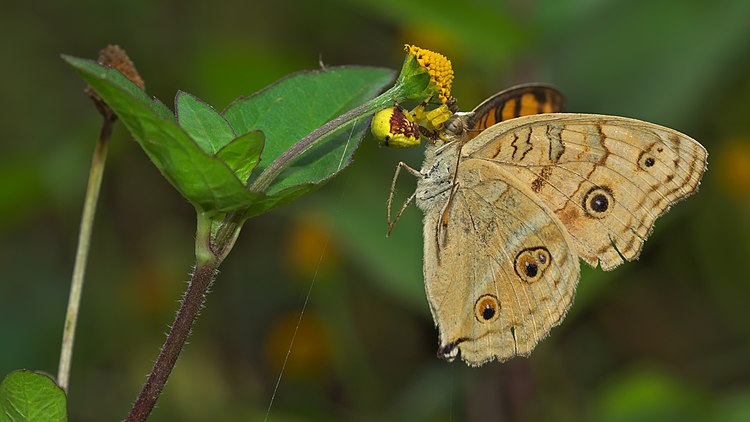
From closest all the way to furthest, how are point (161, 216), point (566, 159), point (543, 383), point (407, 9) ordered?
point (566, 159), point (407, 9), point (543, 383), point (161, 216)

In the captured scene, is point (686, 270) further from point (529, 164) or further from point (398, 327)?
point (529, 164)

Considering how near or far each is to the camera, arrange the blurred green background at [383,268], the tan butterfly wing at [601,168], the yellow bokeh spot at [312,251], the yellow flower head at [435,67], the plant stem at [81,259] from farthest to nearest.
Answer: the yellow bokeh spot at [312,251] < the blurred green background at [383,268] < the tan butterfly wing at [601,168] < the yellow flower head at [435,67] < the plant stem at [81,259]

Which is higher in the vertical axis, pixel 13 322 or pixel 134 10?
pixel 134 10

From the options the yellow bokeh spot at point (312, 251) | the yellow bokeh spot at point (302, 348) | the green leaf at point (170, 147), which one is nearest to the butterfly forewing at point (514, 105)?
the green leaf at point (170, 147)

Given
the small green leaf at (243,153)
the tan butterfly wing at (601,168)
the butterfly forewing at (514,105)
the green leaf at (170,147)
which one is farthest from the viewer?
the butterfly forewing at (514,105)

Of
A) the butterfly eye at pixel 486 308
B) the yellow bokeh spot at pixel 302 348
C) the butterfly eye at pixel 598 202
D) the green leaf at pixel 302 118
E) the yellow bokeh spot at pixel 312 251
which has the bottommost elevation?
the yellow bokeh spot at pixel 302 348

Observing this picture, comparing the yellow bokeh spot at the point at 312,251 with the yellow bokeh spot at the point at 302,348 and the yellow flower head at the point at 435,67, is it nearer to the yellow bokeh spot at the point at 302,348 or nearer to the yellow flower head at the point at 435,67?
the yellow bokeh spot at the point at 302,348

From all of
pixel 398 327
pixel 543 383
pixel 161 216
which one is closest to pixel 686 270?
pixel 543 383
